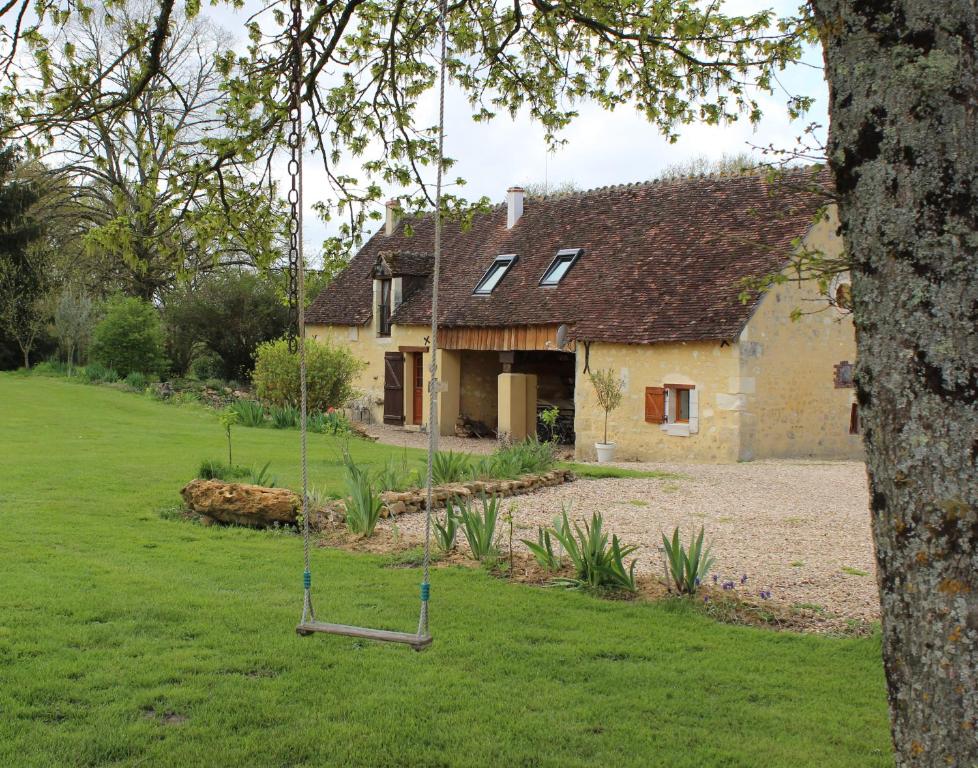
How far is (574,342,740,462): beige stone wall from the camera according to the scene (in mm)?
16438

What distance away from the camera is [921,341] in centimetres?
258

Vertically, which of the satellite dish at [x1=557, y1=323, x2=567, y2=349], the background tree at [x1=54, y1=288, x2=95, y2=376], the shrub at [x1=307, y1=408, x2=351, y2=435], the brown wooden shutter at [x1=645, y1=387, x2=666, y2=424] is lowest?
the shrub at [x1=307, y1=408, x2=351, y2=435]

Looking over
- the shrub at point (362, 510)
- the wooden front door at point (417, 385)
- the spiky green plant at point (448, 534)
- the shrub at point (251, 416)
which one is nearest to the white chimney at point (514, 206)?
the wooden front door at point (417, 385)

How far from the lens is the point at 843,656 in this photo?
5.24 m

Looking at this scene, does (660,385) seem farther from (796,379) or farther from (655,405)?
(796,379)

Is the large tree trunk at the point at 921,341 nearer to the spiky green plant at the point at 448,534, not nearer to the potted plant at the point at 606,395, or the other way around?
the spiky green plant at the point at 448,534

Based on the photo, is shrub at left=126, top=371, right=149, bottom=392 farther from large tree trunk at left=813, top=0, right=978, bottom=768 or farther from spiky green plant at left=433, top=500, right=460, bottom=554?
large tree trunk at left=813, top=0, right=978, bottom=768

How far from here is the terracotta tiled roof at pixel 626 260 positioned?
17.2 m

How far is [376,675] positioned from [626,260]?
15841 mm

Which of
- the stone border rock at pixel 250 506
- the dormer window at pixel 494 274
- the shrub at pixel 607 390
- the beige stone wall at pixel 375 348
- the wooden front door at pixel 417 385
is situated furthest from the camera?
the wooden front door at pixel 417 385

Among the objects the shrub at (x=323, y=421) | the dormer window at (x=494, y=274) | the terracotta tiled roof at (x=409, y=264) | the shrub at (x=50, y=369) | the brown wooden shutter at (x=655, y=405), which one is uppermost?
the terracotta tiled roof at (x=409, y=264)

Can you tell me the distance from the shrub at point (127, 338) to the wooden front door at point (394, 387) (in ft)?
26.4

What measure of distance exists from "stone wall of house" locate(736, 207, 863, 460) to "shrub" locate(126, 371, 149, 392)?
16.4m

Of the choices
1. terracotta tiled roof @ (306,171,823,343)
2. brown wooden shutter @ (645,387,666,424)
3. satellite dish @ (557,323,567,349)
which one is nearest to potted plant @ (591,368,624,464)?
brown wooden shutter @ (645,387,666,424)
